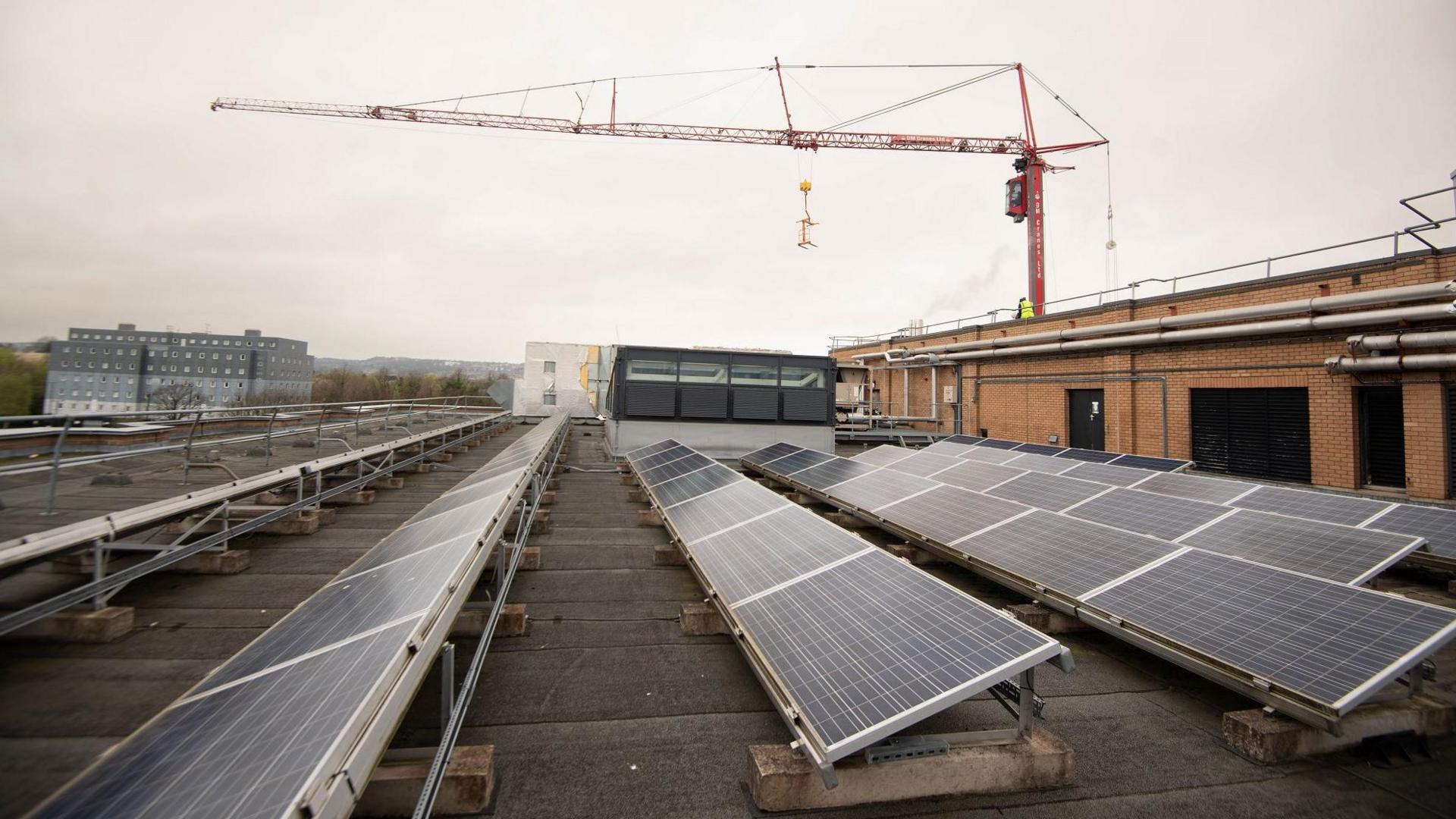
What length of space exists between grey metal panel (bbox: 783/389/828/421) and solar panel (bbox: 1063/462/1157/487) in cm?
896

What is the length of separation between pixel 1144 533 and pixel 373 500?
1388 cm

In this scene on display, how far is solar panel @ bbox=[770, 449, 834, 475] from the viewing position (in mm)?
13320

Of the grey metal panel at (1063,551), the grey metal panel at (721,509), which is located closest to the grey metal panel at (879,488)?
the grey metal panel at (1063,551)

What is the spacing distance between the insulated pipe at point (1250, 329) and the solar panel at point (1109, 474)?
709 cm

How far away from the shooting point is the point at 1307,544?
595 centimetres

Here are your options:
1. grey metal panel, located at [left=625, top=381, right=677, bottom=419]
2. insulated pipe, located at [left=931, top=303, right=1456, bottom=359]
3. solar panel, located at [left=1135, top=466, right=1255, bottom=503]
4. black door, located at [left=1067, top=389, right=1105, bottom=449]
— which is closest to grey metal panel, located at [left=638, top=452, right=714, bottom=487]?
grey metal panel, located at [left=625, top=381, right=677, bottom=419]

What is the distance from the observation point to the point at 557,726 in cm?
393

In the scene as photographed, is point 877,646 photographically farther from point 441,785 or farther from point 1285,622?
point 1285,622

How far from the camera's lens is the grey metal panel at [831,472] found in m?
11.4

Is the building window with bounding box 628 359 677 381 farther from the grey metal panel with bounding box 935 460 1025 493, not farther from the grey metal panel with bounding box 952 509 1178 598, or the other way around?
the grey metal panel with bounding box 952 509 1178 598

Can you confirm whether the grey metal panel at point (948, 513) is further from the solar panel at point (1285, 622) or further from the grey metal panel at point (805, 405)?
the grey metal panel at point (805, 405)

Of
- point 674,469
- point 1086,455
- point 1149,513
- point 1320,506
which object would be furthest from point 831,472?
point 1086,455

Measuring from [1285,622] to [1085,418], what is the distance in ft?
64.1

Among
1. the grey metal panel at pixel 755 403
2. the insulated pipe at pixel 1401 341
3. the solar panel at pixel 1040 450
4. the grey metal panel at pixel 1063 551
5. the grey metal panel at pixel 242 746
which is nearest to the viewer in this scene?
the grey metal panel at pixel 242 746
